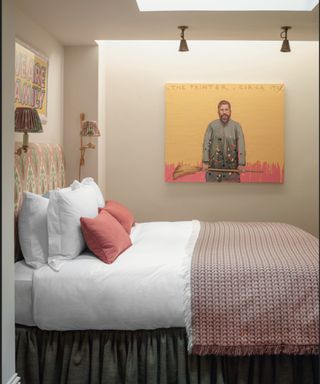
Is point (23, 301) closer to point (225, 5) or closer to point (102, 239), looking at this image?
point (102, 239)

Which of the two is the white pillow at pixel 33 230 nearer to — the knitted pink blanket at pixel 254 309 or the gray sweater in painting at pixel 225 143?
the knitted pink blanket at pixel 254 309

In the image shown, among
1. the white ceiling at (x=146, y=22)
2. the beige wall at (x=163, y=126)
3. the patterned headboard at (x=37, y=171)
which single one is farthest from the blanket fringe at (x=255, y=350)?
the beige wall at (x=163, y=126)

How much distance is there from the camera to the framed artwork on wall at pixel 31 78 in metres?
3.54

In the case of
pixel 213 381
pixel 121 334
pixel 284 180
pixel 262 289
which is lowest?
pixel 213 381

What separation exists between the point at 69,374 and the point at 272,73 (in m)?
3.50

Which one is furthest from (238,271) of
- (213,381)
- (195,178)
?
(195,178)

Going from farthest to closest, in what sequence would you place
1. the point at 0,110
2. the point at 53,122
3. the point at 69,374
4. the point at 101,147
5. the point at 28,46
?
the point at 101,147
the point at 53,122
the point at 28,46
the point at 69,374
the point at 0,110

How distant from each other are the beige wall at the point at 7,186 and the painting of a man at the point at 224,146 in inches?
120

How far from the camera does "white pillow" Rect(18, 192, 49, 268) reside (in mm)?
3072

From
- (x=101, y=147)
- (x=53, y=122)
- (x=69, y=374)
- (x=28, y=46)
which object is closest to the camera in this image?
(x=69, y=374)

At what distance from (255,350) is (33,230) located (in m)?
1.39

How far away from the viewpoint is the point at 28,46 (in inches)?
148

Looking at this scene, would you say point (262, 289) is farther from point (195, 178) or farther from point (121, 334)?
point (195, 178)

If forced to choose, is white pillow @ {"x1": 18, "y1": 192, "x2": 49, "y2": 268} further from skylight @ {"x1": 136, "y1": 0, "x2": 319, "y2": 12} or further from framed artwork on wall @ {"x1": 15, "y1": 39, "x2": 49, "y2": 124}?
skylight @ {"x1": 136, "y1": 0, "x2": 319, "y2": 12}
